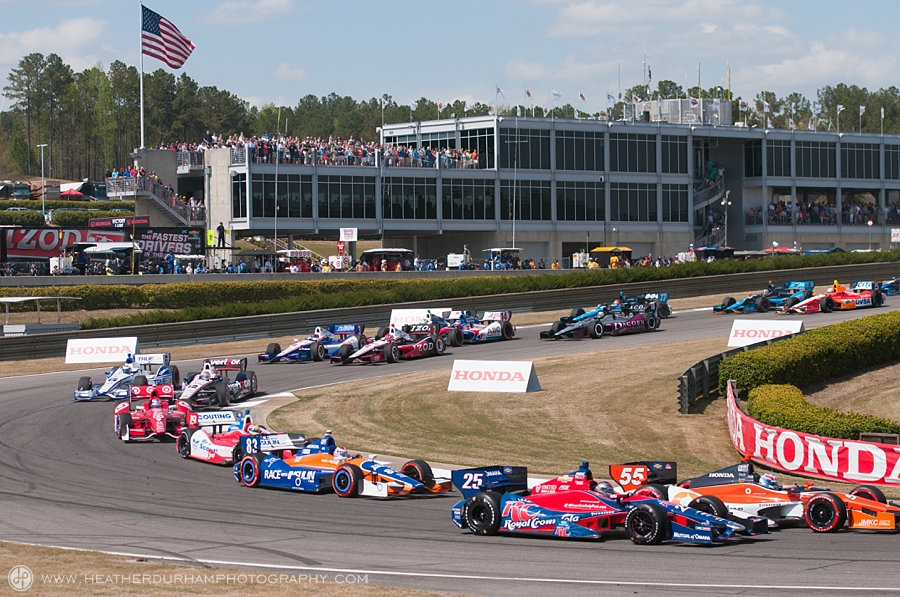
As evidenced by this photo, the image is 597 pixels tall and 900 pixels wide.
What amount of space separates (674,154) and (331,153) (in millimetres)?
28934

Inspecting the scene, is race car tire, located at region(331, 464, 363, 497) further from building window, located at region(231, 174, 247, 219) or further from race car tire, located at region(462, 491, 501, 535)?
building window, located at region(231, 174, 247, 219)

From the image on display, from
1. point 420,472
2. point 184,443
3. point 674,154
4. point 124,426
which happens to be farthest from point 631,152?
point 420,472

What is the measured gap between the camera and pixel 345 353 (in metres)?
32.8

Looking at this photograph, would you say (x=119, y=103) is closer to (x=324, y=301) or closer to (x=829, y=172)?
(x=829, y=172)

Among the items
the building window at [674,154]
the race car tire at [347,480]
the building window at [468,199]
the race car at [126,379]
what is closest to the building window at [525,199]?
the building window at [468,199]

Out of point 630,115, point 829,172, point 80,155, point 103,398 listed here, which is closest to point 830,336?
point 103,398

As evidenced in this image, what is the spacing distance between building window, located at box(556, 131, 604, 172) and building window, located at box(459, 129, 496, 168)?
540cm

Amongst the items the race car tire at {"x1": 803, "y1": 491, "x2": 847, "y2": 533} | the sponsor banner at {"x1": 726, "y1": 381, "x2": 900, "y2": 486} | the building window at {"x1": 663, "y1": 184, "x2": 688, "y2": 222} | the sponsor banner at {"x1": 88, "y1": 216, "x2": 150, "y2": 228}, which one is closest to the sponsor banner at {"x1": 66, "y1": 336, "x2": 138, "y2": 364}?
the sponsor banner at {"x1": 88, "y1": 216, "x2": 150, "y2": 228}

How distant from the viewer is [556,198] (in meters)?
76.1

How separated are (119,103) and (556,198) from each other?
305 feet

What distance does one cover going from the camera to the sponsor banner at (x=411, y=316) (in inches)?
1505

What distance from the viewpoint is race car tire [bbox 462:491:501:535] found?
1317 cm

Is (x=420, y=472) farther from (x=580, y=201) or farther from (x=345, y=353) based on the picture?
(x=580, y=201)

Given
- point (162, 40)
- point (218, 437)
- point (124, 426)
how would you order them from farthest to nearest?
1. point (162, 40)
2. point (124, 426)
3. point (218, 437)
